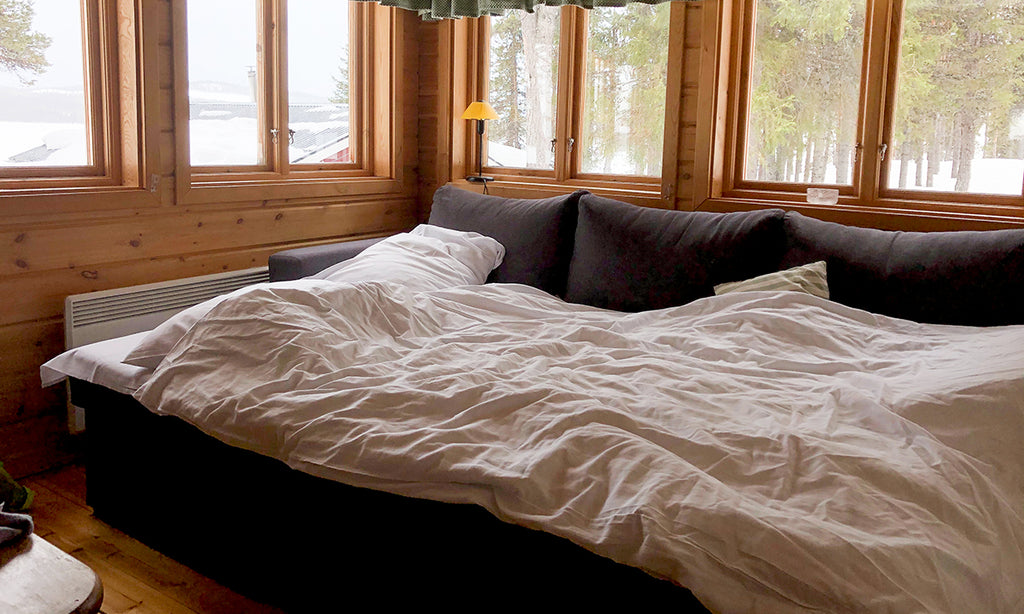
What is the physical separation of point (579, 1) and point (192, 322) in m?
1.80

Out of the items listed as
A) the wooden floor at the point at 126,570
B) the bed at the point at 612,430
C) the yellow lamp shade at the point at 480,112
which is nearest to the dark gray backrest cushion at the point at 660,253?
the bed at the point at 612,430

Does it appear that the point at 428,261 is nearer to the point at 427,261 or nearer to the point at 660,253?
the point at 427,261

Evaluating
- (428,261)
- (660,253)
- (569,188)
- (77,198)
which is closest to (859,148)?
(660,253)

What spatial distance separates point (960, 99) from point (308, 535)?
268cm

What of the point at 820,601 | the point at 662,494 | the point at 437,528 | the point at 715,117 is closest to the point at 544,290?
the point at 715,117

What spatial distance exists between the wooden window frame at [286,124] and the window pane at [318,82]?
0.18ft

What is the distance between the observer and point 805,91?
3332 mm

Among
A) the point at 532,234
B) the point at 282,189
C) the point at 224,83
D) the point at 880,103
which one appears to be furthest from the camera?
the point at 282,189

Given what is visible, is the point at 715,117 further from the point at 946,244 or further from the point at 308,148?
the point at 308,148

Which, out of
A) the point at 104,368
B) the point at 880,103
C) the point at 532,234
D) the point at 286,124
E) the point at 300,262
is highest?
the point at 880,103

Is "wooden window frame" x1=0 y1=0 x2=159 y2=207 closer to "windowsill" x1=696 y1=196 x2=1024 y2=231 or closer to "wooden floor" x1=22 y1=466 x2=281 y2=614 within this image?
"wooden floor" x1=22 y1=466 x2=281 y2=614

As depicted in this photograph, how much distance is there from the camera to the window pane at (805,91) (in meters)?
3.22

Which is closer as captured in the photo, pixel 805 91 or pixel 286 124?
pixel 805 91

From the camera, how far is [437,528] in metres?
1.63
